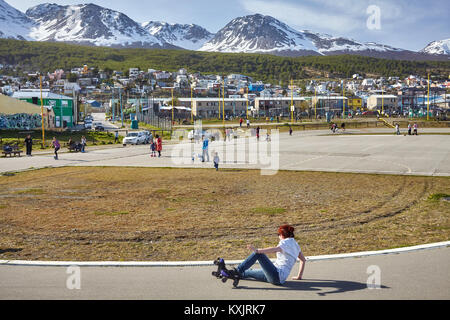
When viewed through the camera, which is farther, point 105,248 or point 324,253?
point 105,248

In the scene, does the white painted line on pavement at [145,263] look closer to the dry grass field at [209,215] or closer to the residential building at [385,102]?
the dry grass field at [209,215]

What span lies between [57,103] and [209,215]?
61.6 m

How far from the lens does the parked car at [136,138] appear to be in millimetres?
39625

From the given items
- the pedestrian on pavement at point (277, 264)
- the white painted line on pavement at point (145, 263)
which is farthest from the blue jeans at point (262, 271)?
the white painted line on pavement at point (145, 263)

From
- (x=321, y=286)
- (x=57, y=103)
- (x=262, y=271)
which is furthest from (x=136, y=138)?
(x=321, y=286)

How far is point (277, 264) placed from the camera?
20.1 feet

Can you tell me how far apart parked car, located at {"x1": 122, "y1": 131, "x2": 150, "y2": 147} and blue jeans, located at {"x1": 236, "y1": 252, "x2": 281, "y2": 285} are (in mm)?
34576

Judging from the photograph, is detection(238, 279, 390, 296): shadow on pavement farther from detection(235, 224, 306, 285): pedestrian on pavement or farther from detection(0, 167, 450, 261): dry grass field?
detection(0, 167, 450, 261): dry grass field

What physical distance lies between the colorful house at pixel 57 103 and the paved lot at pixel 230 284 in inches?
2377

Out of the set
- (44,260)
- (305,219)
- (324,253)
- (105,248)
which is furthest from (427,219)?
(44,260)

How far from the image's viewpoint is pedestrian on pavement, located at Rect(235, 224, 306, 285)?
5.94 meters

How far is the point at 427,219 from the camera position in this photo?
9.75m

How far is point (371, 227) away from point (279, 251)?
3.89 metres
